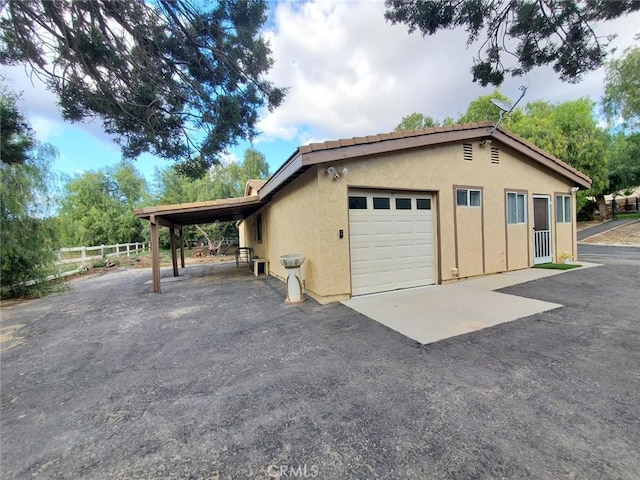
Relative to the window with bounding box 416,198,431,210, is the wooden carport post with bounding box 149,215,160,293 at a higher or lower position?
lower

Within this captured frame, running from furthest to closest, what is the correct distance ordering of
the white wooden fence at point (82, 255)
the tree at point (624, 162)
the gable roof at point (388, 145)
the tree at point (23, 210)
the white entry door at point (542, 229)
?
1. the tree at point (624, 162)
2. the white wooden fence at point (82, 255)
3. the white entry door at point (542, 229)
4. the tree at point (23, 210)
5. the gable roof at point (388, 145)

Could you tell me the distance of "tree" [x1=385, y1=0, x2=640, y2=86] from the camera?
4.59m

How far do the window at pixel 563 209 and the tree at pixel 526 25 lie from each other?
6.28 m

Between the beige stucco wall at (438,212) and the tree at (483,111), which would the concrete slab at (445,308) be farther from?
the tree at (483,111)

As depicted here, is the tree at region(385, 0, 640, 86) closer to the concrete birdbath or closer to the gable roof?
the gable roof

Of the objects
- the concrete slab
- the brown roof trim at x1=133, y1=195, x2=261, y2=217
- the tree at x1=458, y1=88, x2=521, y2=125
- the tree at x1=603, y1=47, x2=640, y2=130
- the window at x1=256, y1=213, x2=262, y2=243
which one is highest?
the tree at x1=458, y1=88, x2=521, y2=125

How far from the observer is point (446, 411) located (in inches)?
93.4

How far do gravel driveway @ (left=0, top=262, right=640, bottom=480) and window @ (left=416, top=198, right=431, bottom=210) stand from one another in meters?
3.42

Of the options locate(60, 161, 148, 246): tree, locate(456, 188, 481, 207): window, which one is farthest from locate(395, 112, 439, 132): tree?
locate(60, 161, 148, 246): tree

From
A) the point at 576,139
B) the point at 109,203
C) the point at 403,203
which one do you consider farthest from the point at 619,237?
the point at 109,203

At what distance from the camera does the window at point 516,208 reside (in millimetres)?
8548

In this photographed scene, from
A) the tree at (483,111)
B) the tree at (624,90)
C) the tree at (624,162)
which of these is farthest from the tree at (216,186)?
the tree at (624,162)

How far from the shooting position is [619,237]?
17.0 m

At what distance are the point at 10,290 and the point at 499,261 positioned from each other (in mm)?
14385
